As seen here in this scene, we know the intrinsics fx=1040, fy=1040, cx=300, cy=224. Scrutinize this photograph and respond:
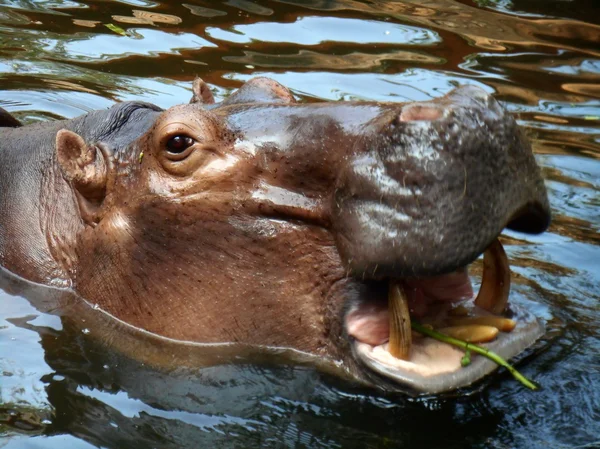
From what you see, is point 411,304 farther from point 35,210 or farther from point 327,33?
point 327,33

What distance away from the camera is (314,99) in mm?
9711

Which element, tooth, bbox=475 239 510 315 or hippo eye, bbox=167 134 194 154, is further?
hippo eye, bbox=167 134 194 154

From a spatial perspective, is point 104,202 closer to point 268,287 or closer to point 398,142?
point 268,287

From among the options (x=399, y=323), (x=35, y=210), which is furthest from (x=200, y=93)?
(x=399, y=323)

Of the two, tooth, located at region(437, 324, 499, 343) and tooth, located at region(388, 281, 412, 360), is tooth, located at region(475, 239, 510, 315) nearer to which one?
tooth, located at region(437, 324, 499, 343)

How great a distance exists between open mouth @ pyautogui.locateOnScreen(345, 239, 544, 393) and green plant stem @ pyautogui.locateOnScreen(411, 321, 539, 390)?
0.03 m

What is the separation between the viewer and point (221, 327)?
5211 mm

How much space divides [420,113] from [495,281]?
1.03 meters

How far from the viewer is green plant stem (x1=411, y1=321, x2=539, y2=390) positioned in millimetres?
4598

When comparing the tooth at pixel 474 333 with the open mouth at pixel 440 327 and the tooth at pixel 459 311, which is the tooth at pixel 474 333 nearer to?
the open mouth at pixel 440 327

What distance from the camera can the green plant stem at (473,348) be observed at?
4.60 meters

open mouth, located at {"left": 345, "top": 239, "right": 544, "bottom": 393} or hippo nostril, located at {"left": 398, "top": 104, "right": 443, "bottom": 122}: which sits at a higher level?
hippo nostril, located at {"left": 398, "top": 104, "right": 443, "bottom": 122}

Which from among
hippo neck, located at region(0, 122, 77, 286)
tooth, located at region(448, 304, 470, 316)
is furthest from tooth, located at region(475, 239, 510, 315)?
hippo neck, located at region(0, 122, 77, 286)

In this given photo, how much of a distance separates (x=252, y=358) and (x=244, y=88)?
4.75 ft
